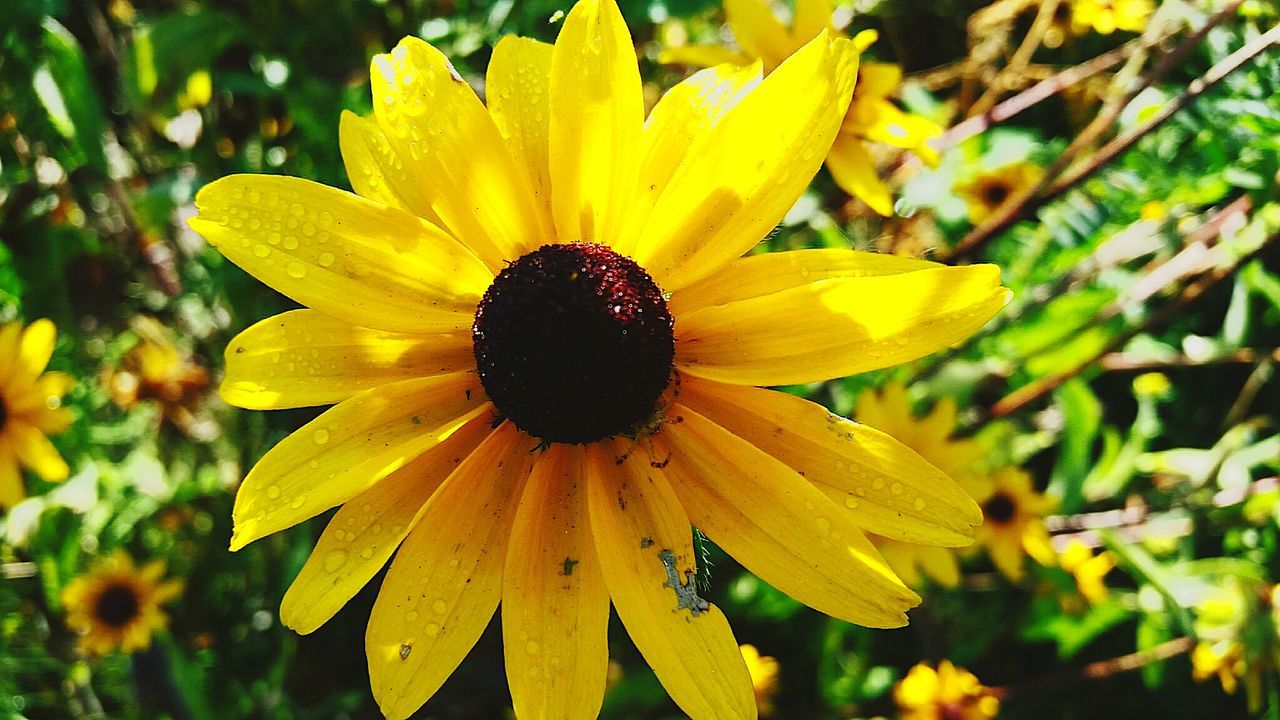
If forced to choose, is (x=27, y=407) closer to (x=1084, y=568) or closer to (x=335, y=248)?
(x=335, y=248)

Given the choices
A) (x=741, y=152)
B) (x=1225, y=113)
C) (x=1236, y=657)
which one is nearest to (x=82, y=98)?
(x=741, y=152)

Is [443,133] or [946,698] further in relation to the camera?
[946,698]

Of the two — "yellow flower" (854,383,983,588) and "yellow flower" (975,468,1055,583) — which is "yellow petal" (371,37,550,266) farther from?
"yellow flower" (975,468,1055,583)

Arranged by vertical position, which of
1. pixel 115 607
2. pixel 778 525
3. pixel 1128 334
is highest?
pixel 778 525

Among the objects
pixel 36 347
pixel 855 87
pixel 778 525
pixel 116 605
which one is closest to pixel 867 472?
pixel 778 525

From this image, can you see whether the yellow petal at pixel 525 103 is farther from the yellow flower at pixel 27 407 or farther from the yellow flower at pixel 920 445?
the yellow flower at pixel 27 407

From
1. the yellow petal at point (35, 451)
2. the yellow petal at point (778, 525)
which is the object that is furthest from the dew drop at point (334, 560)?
the yellow petal at point (35, 451)

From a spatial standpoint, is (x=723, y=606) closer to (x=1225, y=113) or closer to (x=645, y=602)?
(x=645, y=602)
